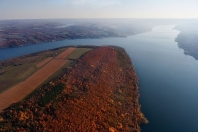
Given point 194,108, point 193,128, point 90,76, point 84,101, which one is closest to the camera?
point 193,128

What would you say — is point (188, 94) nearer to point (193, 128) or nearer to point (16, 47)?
point (193, 128)

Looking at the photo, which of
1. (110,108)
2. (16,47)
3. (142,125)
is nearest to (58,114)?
(110,108)

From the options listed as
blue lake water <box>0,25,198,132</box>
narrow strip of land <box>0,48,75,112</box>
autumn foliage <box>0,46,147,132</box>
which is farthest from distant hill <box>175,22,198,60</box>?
narrow strip of land <box>0,48,75,112</box>

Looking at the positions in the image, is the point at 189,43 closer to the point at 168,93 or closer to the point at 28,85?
the point at 168,93

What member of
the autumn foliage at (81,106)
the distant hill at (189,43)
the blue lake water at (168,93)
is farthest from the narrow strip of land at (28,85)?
the distant hill at (189,43)

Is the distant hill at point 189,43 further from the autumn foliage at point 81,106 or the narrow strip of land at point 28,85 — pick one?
the narrow strip of land at point 28,85

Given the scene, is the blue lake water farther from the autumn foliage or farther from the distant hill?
the distant hill

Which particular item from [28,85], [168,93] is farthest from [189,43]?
[28,85]
